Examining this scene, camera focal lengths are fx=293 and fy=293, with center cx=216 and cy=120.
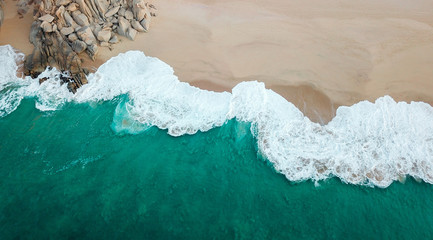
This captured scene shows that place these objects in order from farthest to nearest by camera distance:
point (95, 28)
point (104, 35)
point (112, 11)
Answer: point (112, 11)
point (95, 28)
point (104, 35)

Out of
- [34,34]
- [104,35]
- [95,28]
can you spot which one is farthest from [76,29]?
[34,34]

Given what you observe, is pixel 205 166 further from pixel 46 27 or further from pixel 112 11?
pixel 46 27

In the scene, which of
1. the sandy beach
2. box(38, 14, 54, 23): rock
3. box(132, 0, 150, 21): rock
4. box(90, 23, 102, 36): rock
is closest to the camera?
the sandy beach

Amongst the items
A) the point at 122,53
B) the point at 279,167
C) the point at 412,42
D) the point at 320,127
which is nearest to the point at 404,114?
the point at 320,127

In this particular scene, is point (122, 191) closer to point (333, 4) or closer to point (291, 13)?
point (291, 13)

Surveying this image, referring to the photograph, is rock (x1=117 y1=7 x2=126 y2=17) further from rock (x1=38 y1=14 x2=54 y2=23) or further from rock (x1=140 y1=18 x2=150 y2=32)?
rock (x1=38 y1=14 x2=54 y2=23)

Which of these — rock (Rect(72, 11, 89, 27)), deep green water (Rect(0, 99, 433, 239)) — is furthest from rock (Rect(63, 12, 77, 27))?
deep green water (Rect(0, 99, 433, 239))
